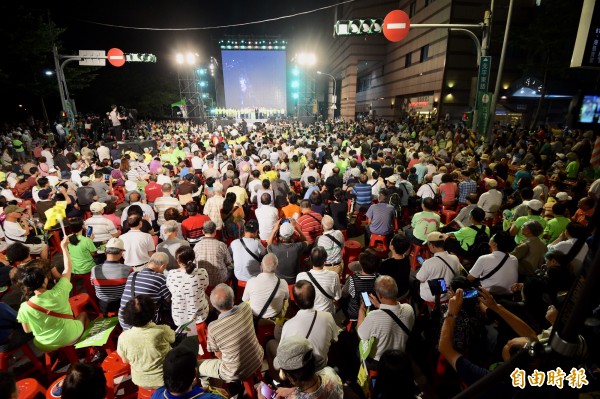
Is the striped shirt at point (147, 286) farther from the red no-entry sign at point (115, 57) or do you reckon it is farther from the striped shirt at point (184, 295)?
the red no-entry sign at point (115, 57)

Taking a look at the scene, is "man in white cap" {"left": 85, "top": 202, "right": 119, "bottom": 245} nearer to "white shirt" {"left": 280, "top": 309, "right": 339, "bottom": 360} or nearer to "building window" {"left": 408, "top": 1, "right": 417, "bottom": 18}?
"white shirt" {"left": 280, "top": 309, "right": 339, "bottom": 360}

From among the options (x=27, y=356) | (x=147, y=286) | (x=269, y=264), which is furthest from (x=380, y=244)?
(x=27, y=356)

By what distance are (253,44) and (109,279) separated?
40.4 m

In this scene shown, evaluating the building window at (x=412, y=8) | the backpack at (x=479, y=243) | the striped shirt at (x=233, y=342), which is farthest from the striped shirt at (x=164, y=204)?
the building window at (x=412, y=8)

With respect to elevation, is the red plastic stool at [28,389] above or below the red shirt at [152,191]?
below

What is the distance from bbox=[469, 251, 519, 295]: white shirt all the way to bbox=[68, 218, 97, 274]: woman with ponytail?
5283 millimetres

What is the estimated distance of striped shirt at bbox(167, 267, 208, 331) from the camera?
3402 millimetres

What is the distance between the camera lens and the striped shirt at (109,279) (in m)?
3.69

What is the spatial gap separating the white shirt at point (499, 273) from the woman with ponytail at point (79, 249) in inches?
208

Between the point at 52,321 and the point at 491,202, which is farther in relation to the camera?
the point at 491,202

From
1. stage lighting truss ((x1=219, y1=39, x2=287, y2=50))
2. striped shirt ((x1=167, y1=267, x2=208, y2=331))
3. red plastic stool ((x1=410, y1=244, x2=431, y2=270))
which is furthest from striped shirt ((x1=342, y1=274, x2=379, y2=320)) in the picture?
stage lighting truss ((x1=219, y1=39, x2=287, y2=50))

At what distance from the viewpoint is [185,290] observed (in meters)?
3.40

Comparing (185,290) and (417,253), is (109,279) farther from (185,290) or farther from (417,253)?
(417,253)

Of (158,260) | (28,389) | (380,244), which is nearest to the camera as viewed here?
(28,389)
